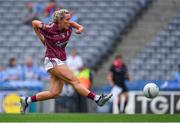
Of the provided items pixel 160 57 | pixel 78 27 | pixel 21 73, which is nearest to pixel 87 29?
pixel 160 57

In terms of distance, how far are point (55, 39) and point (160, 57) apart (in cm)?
1157

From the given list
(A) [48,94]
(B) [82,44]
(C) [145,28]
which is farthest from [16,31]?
(A) [48,94]

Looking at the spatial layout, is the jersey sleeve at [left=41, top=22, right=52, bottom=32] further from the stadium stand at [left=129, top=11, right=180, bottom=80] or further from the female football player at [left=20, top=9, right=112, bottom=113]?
the stadium stand at [left=129, top=11, right=180, bottom=80]

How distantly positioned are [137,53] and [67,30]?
40.2ft

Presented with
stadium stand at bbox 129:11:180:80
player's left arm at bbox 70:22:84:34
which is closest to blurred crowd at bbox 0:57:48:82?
stadium stand at bbox 129:11:180:80

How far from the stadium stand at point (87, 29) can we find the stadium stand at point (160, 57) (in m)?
1.35

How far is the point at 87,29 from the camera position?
29.1 m

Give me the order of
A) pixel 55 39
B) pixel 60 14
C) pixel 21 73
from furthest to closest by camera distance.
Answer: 1. pixel 21 73
2. pixel 55 39
3. pixel 60 14

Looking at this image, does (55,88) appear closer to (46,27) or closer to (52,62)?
(52,62)

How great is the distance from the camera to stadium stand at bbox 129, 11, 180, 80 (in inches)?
1046

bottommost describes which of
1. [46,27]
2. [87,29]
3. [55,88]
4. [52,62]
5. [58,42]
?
[55,88]

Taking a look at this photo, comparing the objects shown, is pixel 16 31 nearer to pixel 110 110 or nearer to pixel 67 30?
pixel 110 110

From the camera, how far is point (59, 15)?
52.2 feet

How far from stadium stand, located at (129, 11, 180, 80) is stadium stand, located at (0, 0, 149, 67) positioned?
1354 mm
